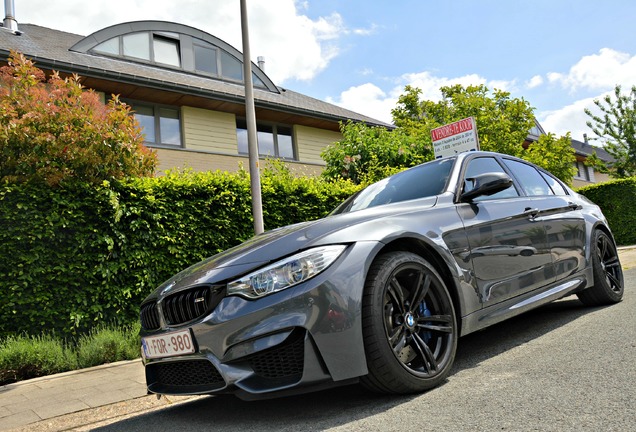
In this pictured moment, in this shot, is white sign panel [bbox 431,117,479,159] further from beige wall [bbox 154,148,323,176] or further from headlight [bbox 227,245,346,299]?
headlight [bbox 227,245,346,299]

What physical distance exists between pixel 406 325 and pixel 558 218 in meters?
2.27

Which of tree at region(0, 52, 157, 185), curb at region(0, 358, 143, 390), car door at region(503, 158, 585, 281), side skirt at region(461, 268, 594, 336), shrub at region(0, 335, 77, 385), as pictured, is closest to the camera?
side skirt at region(461, 268, 594, 336)

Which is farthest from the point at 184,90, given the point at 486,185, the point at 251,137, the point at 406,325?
the point at 406,325

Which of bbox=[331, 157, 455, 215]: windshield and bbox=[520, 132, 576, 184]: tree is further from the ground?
bbox=[520, 132, 576, 184]: tree

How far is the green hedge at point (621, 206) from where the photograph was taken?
16.2 m

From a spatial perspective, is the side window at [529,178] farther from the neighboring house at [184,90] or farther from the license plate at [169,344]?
the neighboring house at [184,90]

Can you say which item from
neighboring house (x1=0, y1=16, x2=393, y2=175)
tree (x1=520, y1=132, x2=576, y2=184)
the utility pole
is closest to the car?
the utility pole

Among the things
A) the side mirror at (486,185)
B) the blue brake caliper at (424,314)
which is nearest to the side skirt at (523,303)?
the blue brake caliper at (424,314)

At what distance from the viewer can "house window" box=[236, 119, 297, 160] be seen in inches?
614

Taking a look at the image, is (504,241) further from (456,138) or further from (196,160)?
(196,160)

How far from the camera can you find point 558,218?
4.41 meters

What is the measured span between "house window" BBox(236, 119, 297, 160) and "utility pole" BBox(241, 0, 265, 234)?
7306 mm

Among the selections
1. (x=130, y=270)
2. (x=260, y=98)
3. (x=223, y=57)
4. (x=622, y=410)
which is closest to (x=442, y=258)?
(x=622, y=410)

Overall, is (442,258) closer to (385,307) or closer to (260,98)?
(385,307)
